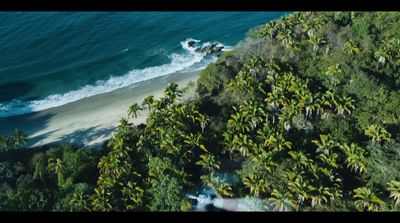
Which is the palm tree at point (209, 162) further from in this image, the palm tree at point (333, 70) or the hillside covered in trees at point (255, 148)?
the palm tree at point (333, 70)

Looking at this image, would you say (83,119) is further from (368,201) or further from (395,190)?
(395,190)

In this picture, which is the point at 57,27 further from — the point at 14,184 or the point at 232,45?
the point at 14,184

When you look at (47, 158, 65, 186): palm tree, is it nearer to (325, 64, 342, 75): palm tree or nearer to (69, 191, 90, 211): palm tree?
(69, 191, 90, 211): palm tree

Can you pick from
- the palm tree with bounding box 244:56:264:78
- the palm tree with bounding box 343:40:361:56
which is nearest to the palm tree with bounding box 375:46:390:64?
the palm tree with bounding box 343:40:361:56

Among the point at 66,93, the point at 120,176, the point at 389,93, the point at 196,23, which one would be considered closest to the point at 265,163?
the point at 120,176

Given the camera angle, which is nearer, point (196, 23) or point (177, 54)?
point (177, 54)

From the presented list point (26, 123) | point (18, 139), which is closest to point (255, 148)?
point (18, 139)

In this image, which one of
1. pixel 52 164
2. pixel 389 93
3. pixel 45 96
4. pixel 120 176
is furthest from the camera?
pixel 45 96
